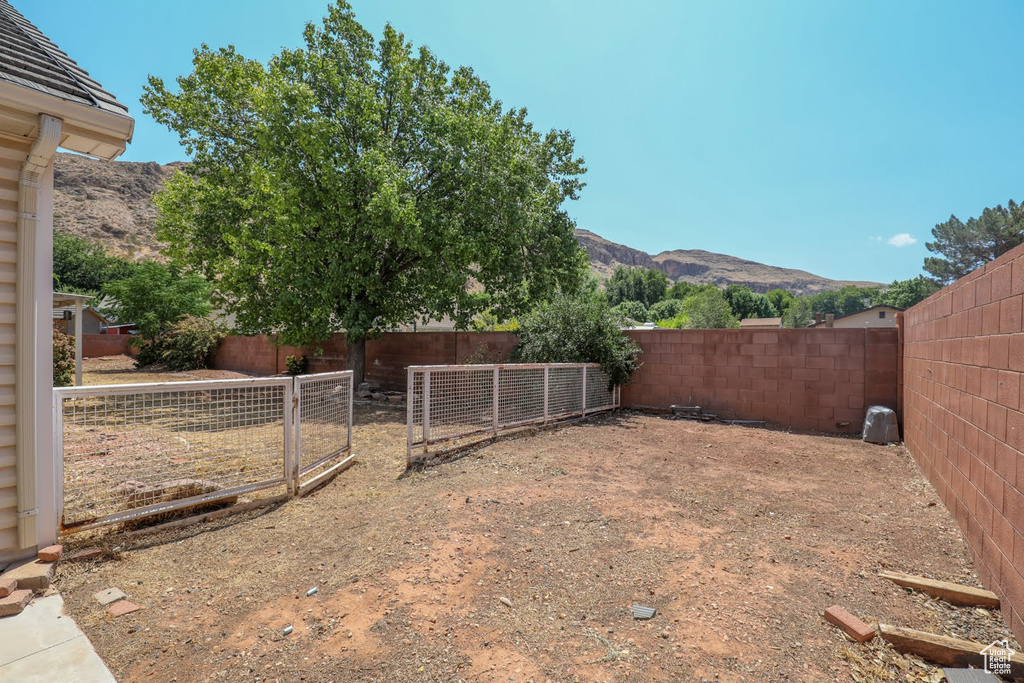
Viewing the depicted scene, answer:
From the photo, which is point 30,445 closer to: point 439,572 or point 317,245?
point 439,572

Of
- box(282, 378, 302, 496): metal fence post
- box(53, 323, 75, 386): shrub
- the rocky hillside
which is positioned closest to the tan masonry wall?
box(282, 378, 302, 496): metal fence post

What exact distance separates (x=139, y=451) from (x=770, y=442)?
7.32 metres

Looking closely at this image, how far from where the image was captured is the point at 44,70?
9.26 ft

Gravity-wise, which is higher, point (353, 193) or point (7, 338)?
point (353, 193)

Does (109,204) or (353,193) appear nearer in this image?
(353,193)

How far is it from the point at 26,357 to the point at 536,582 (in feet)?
10.8

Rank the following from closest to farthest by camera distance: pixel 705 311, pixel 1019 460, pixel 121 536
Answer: pixel 1019 460, pixel 121 536, pixel 705 311

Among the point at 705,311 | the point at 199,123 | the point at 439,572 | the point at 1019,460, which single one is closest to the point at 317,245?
the point at 199,123

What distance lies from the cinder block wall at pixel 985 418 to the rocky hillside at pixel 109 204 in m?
65.8

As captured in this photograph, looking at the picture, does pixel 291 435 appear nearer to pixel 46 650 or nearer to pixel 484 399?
pixel 46 650

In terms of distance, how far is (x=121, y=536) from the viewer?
3285mm

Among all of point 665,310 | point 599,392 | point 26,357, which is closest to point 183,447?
point 26,357

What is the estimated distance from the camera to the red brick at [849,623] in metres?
2.23

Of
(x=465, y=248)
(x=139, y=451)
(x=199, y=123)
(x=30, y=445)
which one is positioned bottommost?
(x=139, y=451)
